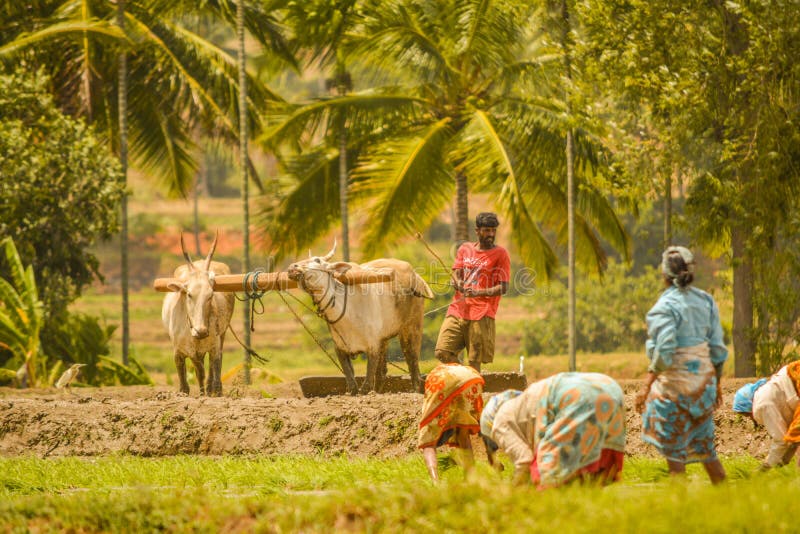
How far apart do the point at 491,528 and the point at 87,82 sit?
15088 mm


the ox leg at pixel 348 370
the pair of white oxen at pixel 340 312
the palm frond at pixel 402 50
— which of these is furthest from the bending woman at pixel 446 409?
the palm frond at pixel 402 50

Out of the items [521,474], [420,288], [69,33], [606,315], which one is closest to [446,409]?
[521,474]

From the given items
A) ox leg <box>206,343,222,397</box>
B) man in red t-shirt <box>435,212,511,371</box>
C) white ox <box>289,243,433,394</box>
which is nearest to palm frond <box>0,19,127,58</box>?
ox leg <box>206,343,222,397</box>

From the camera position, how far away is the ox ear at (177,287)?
1245cm

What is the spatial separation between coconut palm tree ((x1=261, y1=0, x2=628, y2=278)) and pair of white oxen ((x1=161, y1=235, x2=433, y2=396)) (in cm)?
553

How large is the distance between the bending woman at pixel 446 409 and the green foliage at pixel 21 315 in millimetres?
9874

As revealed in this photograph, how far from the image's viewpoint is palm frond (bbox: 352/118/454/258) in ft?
60.7

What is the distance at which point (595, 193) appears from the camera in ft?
61.3

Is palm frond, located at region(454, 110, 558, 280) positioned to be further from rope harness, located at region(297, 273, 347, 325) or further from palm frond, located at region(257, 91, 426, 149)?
rope harness, located at region(297, 273, 347, 325)

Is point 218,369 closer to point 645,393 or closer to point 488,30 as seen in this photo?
point 645,393

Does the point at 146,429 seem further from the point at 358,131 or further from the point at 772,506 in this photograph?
the point at 358,131

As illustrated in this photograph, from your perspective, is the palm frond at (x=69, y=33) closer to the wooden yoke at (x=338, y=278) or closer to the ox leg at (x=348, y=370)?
the wooden yoke at (x=338, y=278)

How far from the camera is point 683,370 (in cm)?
741

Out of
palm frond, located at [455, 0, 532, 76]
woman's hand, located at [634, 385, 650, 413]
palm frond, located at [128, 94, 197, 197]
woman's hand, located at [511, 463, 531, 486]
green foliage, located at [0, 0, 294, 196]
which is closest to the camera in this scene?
woman's hand, located at [511, 463, 531, 486]
